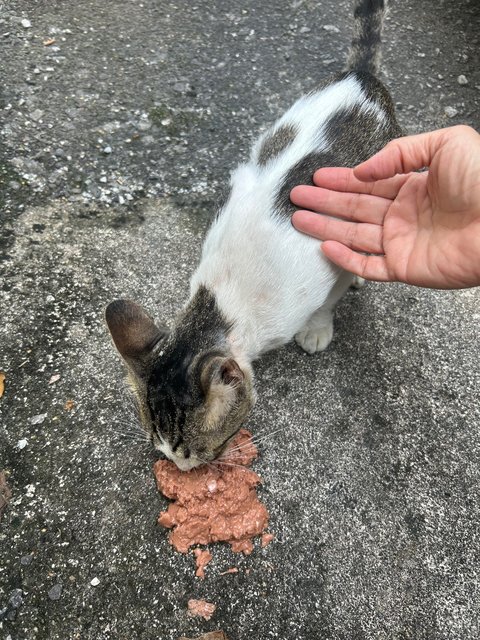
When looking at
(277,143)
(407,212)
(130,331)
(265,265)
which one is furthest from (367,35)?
(130,331)

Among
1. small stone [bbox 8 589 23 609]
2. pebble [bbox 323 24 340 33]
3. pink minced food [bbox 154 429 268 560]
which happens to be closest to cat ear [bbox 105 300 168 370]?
pink minced food [bbox 154 429 268 560]

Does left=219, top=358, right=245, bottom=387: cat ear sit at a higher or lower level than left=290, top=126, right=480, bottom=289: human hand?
lower

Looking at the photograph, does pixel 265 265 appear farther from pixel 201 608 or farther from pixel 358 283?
pixel 201 608

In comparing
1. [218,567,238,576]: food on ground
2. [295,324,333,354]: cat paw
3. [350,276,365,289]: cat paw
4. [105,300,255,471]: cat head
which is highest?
[105,300,255,471]: cat head

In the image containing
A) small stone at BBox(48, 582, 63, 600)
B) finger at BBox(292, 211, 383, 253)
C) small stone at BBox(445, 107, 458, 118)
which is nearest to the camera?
small stone at BBox(48, 582, 63, 600)

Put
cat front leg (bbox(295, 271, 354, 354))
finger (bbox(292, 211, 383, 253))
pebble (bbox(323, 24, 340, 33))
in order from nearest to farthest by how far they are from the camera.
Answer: finger (bbox(292, 211, 383, 253)) → cat front leg (bbox(295, 271, 354, 354)) → pebble (bbox(323, 24, 340, 33))

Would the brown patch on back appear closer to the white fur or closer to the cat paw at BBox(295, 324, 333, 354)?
the white fur

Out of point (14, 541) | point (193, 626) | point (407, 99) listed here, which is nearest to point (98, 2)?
point (407, 99)
